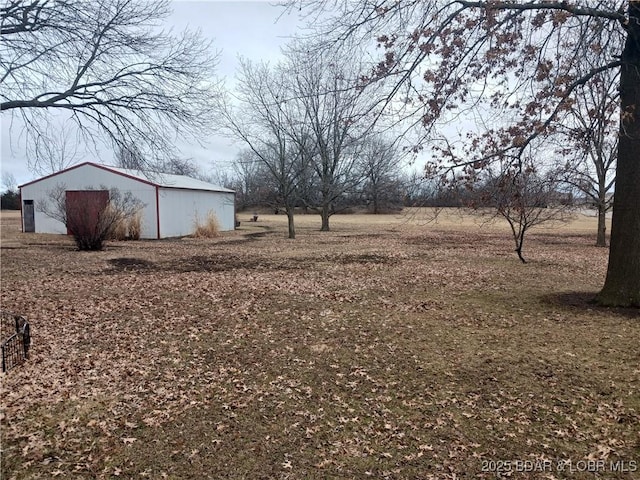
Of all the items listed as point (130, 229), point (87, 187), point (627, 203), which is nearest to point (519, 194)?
point (627, 203)

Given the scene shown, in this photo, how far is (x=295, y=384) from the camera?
4594mm

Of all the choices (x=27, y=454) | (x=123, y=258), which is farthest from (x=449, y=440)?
(x=123, y=258)

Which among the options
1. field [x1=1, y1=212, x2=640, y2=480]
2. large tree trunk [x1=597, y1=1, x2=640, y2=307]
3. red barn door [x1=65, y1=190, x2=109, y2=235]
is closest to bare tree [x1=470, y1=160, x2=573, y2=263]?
large tree trunk [x1=597, y1=1, x2=640, y2=307]

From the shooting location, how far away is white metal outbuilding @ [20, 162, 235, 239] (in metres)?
23.5

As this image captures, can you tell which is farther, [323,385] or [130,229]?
[130,229]

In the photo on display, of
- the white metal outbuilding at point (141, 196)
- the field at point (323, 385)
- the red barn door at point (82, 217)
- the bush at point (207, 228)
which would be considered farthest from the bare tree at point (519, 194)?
the white metal outbuilding at point (141, 196)

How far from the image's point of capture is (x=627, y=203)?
7016 millimetres

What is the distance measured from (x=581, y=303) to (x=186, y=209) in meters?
22.0

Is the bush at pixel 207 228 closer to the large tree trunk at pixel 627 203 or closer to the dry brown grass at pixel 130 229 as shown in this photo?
the dry brown grass at pixel 130 229

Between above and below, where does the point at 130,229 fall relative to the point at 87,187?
below

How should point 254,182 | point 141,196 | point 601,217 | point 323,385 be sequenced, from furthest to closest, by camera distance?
point 254,182
point 141,196
point 601,217
point 323,385

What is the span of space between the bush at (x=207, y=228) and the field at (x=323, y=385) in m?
16.5

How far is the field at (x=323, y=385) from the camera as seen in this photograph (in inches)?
129

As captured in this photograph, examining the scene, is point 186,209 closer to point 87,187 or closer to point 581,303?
point 87,187
